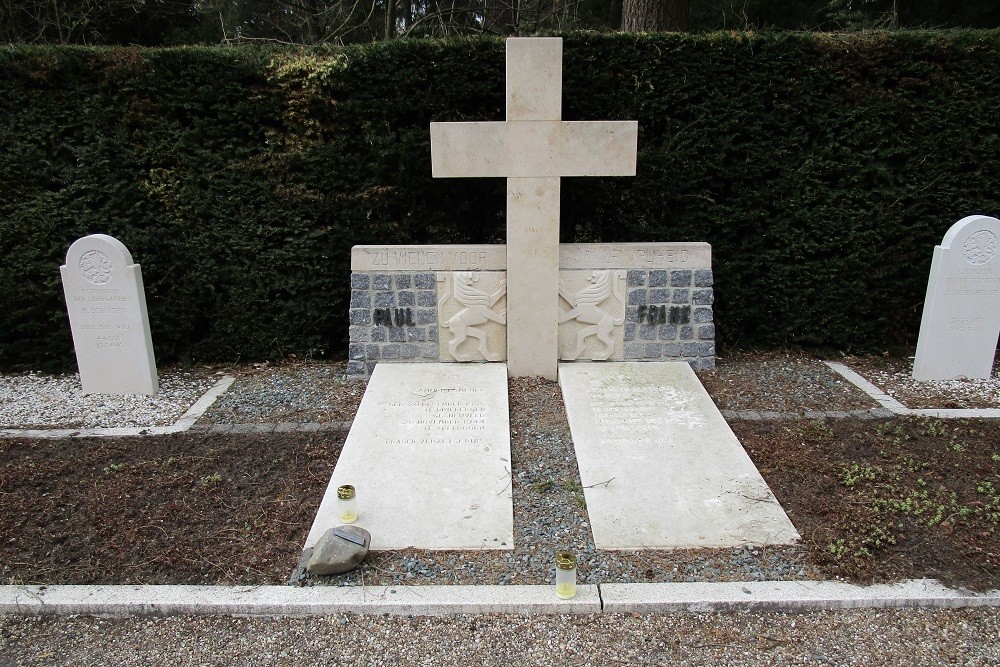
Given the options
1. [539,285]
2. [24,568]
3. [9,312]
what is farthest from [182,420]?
[539,285]

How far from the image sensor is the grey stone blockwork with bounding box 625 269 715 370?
5.32 metres

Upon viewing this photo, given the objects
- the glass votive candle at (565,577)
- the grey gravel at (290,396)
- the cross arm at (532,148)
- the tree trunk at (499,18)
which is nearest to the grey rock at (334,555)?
the glass votive candle at (565,577)

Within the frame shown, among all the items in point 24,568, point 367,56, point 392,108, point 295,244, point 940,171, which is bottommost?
point 24,568

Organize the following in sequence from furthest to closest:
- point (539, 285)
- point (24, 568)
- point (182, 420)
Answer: point (539, 285)
point (182, 420)
point (24, 568)

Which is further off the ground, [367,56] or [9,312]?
[367,56]

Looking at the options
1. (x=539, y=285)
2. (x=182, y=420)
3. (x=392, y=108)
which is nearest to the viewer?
(x=182, y=420)

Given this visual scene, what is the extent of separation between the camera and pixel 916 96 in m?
5.58

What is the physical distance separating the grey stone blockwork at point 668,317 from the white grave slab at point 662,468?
35 centimetres

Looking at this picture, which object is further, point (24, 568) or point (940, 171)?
point (940, 171)

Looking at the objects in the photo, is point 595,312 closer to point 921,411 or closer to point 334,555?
point 921,411

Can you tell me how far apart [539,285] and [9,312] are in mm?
4749

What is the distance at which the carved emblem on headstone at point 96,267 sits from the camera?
16.3 ft

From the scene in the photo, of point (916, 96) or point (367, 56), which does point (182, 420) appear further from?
point (916, 96)

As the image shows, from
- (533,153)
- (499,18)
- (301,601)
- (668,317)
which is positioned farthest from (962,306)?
(499,18)
